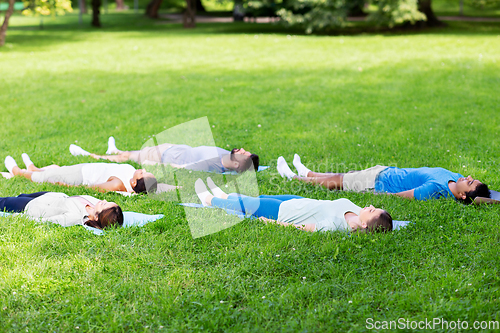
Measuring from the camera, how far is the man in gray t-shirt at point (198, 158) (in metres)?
5.10

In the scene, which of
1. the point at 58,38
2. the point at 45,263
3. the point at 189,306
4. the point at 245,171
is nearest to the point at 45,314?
the point at 45,263

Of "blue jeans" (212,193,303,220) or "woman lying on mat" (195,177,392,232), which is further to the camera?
"blue jeans" (212,193,303,220)

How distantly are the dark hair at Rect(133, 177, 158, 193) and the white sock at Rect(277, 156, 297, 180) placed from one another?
4.87ft

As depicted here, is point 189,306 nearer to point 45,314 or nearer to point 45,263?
point 45,314

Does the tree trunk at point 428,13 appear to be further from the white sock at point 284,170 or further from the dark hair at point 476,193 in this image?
the dark hair at point 476,193

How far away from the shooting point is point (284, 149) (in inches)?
234

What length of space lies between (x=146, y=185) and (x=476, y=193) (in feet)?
10.9

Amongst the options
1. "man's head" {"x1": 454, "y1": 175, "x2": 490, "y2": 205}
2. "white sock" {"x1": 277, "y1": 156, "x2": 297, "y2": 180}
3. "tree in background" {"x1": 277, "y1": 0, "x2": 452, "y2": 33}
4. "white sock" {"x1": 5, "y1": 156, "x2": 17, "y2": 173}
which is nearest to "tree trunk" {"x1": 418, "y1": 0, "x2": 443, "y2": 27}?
"tree in background" {"x1": 277, "y1": 0, "x2": 452, "y2": 33}

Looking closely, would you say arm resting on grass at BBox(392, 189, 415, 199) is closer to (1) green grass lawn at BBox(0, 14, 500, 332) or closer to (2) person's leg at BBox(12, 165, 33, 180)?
(1) green grass lawn at BBox(0, 14, 500, 332)

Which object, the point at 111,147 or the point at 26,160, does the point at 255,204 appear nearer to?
the point at 111,147

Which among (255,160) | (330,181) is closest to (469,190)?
(330,181)

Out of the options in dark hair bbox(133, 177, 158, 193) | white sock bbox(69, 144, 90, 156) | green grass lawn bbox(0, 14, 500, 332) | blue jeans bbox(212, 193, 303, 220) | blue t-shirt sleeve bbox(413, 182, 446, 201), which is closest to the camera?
green grass lawn bbox(0, 14, 500, 332)

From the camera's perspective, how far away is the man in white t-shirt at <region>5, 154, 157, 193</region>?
454cm

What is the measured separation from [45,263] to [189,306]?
124cm
